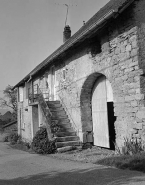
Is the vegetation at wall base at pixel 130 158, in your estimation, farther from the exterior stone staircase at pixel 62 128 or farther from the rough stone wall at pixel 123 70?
the exterior stone staircase at pixel 62 128

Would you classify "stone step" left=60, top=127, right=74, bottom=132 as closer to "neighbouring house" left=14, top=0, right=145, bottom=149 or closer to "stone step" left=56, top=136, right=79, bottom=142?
"neighbouring house" left=14, top=0, right=145, bottom=149

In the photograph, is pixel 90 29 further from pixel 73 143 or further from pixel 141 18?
pixel 73 143

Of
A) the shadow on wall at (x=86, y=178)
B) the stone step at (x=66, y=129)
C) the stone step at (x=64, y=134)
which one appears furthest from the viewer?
the stone step at (x=66, y=129)

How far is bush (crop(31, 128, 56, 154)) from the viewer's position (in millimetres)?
9555

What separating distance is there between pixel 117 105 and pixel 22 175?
12.3ft

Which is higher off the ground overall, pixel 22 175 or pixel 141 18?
pixel 141 18

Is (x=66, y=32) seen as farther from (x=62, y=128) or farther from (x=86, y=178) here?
(x=86, y=178)

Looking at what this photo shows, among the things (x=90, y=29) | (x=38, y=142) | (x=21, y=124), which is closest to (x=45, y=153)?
(x=38, y=142)

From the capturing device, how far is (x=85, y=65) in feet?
31.8

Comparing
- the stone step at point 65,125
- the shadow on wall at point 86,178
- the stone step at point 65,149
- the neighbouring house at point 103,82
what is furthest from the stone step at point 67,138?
the shadow on wall at point 86,178

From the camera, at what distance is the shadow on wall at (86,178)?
4742 mm

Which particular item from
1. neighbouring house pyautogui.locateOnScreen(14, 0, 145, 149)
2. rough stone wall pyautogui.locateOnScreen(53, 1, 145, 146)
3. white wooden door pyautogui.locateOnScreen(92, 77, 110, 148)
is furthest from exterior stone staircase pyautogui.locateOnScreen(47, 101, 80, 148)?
rough stone wall pyautogui.locateOnScreen(53, 1, 145, 146)

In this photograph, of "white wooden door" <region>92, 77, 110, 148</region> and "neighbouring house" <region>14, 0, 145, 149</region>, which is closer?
"neighbouring house" <region>14, 0, 145, 149</region>

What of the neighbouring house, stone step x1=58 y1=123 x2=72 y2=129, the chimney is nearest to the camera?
the neighbouring house
